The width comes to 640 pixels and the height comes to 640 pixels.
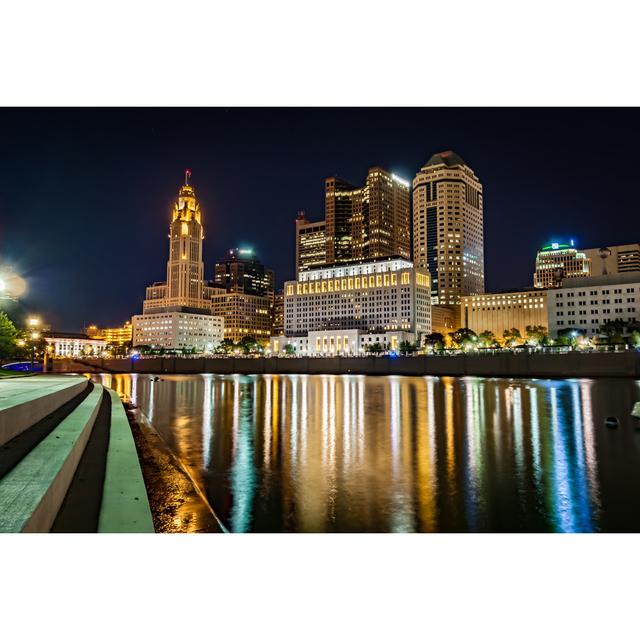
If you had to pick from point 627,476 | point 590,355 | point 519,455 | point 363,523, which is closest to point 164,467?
point 363,523

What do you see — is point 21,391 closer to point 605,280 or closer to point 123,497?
point 123,497

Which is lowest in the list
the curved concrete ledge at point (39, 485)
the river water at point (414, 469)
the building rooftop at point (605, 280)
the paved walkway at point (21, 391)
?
the river water at point (414, 469)

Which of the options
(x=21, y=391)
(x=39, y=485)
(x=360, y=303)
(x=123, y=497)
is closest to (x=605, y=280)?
(x=360, y=303)

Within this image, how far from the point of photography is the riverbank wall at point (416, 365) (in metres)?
78.7

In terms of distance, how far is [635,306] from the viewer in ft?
390

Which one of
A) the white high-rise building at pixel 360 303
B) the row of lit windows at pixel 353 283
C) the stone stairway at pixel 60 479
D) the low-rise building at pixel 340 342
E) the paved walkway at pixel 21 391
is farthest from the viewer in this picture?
the row of lit windows at pixel 353 283

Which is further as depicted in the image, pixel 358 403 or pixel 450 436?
pixel 358 403

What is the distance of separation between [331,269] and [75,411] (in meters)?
175

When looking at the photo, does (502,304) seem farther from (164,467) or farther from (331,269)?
(164,467)

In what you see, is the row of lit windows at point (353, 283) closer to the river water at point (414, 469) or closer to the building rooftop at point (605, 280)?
the building rooftop at point (605, 280)

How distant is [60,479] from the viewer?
32.1 feet

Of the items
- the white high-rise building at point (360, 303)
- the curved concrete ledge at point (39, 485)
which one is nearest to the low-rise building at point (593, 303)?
the white high-rise building at point (360, 303)

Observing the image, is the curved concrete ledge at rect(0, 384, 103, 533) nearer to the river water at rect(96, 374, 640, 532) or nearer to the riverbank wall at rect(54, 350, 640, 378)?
the river water at rect(96, 374, 640, 532)

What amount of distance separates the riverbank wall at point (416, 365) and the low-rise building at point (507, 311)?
3668 inches
